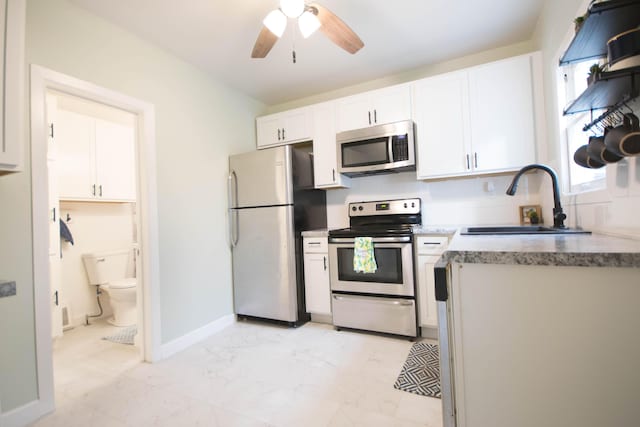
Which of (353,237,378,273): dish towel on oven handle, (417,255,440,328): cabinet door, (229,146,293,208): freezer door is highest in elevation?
(229,146,293,208): freezer door

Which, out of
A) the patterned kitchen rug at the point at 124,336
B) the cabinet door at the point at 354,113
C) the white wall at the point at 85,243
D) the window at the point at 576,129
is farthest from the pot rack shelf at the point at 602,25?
the white wall at the point at 85,243

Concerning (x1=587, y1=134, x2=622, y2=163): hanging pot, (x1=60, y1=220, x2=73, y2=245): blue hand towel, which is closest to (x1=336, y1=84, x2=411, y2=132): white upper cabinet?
(x1=587, y1=134, x2=622, y2=163): hanging pot

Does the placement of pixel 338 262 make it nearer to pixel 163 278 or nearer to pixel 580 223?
pixel 163 278

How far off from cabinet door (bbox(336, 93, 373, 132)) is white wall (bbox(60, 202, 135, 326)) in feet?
8.78

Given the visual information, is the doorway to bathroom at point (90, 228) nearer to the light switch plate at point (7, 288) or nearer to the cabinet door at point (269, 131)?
the cabinet door at point (269, 131)

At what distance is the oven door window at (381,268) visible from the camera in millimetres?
2477

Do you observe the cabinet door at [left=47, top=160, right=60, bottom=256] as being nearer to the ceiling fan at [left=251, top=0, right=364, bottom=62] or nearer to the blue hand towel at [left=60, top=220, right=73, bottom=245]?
the blue hand towel at [left=60, top=220, right=73, bottom=245]

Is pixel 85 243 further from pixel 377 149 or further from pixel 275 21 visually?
pixel 377 149

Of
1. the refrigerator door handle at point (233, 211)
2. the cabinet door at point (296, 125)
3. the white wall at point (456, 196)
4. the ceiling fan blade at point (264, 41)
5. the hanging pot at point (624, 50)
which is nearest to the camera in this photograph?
the hanging pot at point (624, 50)

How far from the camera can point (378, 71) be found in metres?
2.96

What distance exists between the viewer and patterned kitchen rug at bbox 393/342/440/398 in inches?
68.7

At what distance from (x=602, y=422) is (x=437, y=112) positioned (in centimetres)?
237

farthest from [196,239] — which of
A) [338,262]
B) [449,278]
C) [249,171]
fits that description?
[449,278]

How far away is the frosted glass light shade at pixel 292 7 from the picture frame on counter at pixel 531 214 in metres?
2.35
